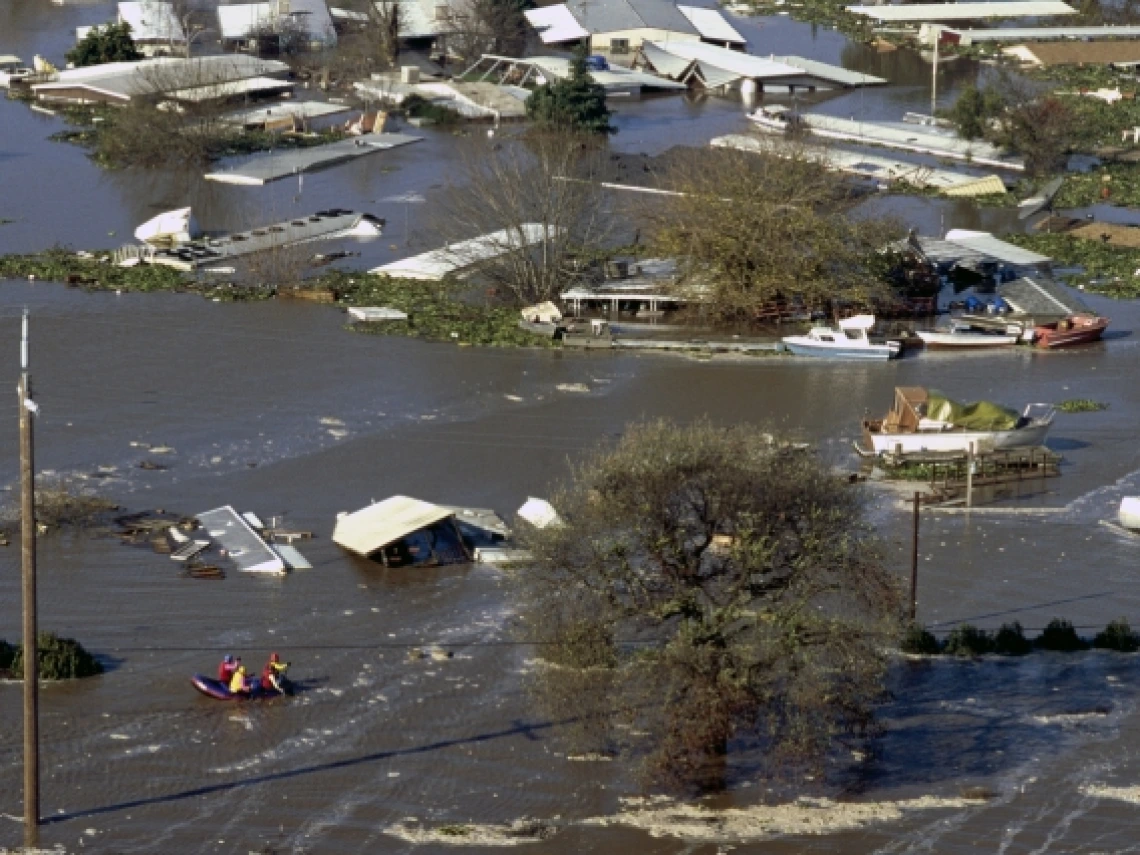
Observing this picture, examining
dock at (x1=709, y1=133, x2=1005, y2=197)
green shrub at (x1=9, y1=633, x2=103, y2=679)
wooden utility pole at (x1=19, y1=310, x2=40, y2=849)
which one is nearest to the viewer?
wooden utility pole at (x1=19, y1=310, x2=40, y2=849)

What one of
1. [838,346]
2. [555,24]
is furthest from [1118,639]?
[555,24]

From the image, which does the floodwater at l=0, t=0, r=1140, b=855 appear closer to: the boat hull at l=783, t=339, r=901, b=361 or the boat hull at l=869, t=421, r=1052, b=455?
the boat hull at l=783, t=339, r=901, b=361

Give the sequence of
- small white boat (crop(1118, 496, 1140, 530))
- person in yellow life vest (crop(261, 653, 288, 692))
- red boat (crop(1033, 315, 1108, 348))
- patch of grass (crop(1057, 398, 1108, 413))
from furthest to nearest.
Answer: red boat (crop(1033, 315, 1108, 348))
patch of grass (crop(1057, 398, 1108, 413))
small white boat (crop(1118, 496, 1140, 530))
person in yellow life vest (crop(261, 653, 288, 692))

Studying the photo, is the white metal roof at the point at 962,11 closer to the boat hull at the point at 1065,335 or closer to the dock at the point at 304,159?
the dock at the point at 304,159

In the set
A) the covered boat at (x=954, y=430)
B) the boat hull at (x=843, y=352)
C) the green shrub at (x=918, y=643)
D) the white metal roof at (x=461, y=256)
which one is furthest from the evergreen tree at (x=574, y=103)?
the green shrub at (x=918, y=643)

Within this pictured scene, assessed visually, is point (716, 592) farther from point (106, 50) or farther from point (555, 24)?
point (555, 24)

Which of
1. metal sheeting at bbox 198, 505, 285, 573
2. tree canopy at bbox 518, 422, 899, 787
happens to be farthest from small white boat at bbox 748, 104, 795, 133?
tree canopy at bbox 518, 422, 899, 787
